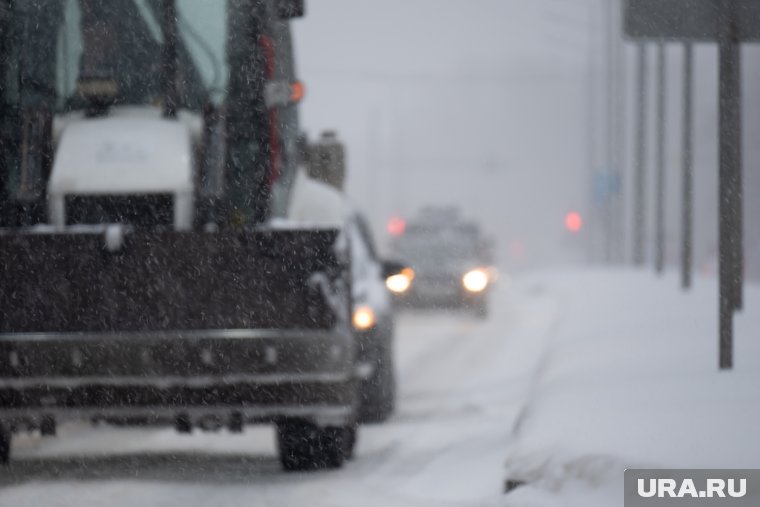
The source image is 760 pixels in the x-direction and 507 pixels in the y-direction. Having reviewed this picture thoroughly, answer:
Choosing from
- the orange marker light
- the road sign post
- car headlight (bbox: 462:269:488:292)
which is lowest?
car headlight (bbox: 462:269:488:292)

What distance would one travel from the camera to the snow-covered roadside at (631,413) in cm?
707

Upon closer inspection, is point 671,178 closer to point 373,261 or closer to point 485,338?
point 485,338

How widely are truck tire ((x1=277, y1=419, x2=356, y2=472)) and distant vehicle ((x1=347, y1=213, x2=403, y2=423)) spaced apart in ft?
5.08

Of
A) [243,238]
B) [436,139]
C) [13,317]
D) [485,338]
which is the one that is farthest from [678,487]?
[436,139]

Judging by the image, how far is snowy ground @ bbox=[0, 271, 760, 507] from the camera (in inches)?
292

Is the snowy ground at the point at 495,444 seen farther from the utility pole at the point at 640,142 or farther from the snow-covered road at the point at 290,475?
the utility pole at the point at 640,142

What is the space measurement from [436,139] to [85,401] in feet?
488

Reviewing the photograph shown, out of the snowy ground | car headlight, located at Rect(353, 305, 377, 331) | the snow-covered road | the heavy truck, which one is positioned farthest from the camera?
car headlight, located at Rect(353, 305, 377, 331)

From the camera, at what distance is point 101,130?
33.1ft

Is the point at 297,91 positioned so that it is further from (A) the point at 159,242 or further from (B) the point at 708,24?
(B) the point at 708,24

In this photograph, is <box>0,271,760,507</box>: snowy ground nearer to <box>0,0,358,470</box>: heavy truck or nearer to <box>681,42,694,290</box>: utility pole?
<box>0,0,358,470</box>: heavy truck

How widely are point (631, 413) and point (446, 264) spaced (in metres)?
20.6

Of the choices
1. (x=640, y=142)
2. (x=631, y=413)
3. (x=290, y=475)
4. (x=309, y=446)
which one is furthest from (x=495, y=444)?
(x=640, y=142)

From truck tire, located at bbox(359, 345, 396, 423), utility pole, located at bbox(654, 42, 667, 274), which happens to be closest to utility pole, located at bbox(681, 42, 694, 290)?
utility pole, located at bbox(654, 42, 667, 274)
